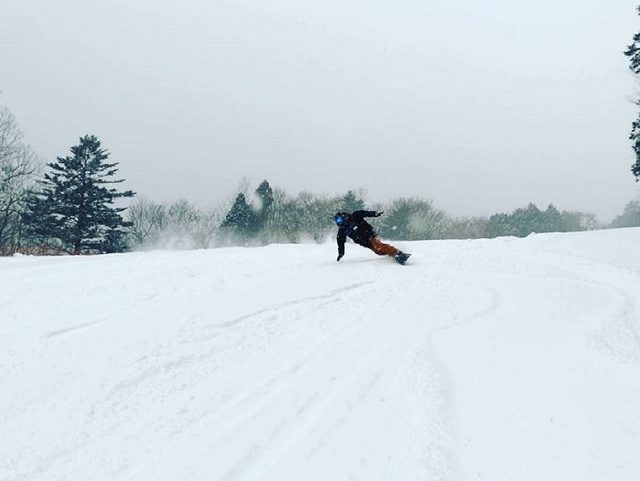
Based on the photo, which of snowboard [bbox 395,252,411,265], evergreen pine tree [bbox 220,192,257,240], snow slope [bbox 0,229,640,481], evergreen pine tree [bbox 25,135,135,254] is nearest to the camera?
snow slope [bbox 0,229,640,481]

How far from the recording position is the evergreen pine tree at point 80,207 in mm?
36500

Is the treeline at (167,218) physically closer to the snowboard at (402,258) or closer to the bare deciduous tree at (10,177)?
the bare deciduous tree at (10,177)

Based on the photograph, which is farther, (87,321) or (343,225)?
(343,225)

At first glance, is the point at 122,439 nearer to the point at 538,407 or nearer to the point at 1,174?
the point at 538,407

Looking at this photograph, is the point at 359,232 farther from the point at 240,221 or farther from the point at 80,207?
the point at 240,221

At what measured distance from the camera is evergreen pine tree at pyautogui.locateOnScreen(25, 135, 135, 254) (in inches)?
1437

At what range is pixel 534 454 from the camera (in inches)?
164

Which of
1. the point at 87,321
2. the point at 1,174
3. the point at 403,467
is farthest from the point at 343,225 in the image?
the point at 1,174

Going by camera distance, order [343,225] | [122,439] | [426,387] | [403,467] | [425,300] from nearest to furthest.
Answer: [403,467] → [122,439] → [426,387] → [425,300] → [343,225]

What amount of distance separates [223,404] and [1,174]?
154 feet

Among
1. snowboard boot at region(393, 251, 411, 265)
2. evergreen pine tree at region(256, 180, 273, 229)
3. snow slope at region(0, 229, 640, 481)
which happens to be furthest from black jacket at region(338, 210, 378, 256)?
evergreen pine tree at region(256, 180, 273, 229)

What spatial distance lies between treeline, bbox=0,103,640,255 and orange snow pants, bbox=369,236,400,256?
27.8 meters

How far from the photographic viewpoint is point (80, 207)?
121 ft

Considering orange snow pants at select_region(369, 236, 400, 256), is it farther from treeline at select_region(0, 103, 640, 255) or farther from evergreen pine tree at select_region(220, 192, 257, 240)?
evergreen pine tree at select_region(220, 192, 257, 240)
